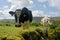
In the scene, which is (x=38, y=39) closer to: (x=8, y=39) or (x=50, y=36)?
(x=50, y=36)

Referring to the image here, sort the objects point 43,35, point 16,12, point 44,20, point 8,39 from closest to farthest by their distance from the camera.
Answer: point 8,39 < point 43,35 < point 44,20 < point 16,12

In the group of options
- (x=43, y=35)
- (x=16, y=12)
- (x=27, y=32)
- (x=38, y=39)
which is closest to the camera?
(x=27, y=32)

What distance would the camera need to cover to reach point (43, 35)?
62.4 ft

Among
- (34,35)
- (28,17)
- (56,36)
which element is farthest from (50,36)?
(34,35)

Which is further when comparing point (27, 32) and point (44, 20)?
point (44, 20)

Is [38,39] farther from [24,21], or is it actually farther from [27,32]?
[24,21]

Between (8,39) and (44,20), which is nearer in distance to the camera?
(8,39)

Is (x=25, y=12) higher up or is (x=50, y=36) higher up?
(x=25, y=12)

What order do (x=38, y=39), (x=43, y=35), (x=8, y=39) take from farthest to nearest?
(x=43, y=35) → (x=38, y=39) → (x=8, y=39)

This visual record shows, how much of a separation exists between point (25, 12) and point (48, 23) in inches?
124

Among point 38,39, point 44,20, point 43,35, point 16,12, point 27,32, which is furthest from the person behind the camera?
point 16,12

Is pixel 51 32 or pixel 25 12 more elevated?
pixel 25 12

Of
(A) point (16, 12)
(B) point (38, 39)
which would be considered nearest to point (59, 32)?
(B) point (38, 39)

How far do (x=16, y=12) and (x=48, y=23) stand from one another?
47.0 feet
